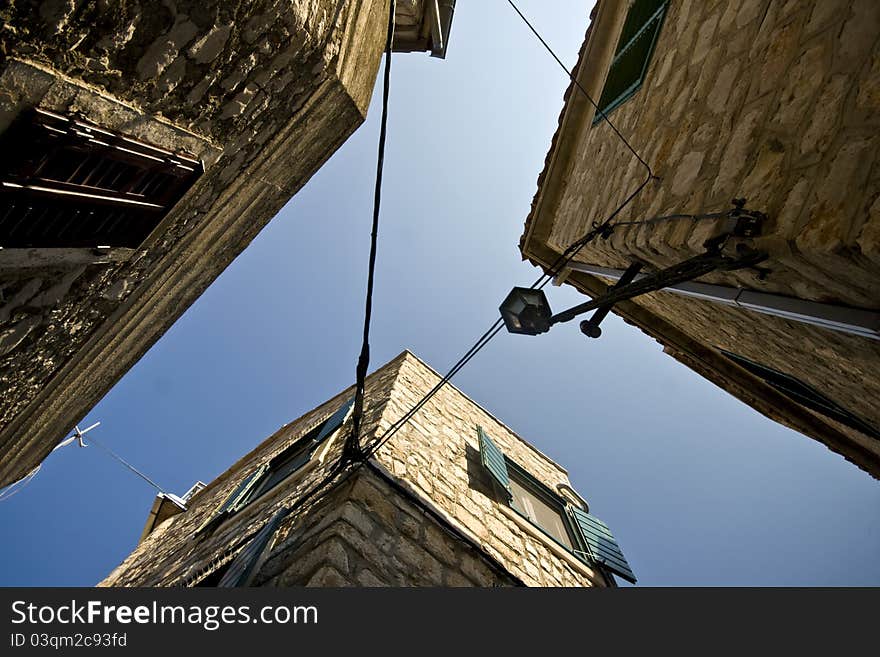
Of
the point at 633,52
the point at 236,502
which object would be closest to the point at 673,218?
the point at 633,52

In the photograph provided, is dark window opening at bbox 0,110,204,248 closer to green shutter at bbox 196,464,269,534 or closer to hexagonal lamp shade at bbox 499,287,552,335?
hexagonal lamp shade at bbox 499,287,552,335

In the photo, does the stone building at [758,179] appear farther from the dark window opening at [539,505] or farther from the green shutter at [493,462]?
the dark window opening at [539,505]

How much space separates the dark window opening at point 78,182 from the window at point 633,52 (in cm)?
409

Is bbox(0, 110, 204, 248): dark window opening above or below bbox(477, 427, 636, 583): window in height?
above

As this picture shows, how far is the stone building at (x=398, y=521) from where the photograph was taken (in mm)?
3189

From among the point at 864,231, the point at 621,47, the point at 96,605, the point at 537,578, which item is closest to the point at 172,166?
the point at 96,605

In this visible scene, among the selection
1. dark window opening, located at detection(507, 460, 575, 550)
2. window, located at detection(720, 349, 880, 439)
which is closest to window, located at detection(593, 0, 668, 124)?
window, located at detection(720, 349, 880, 439)

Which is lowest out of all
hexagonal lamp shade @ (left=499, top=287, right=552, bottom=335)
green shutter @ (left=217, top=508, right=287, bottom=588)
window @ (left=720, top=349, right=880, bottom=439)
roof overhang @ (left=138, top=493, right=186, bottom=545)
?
green shutter @ (left=217, top=508, right=287, bottom=588)

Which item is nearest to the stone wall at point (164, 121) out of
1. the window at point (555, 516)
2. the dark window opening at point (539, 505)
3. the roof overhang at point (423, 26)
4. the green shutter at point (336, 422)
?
the roof overhang at point (423, 26)

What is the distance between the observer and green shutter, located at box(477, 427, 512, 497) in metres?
5.22

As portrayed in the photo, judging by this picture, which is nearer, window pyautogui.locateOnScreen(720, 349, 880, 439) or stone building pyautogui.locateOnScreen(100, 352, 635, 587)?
stone building pyautogui.locateOnScreen(100, 352, 635, 587)

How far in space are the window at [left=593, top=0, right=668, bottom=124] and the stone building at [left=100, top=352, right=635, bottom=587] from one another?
13.3 ft

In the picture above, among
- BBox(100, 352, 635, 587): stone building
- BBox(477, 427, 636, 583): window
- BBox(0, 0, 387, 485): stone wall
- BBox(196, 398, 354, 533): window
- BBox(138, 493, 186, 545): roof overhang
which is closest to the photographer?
BBox(0, 0, 387, 485): stone wall

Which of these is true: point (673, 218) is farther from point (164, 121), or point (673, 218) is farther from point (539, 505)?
point (539, 505)
